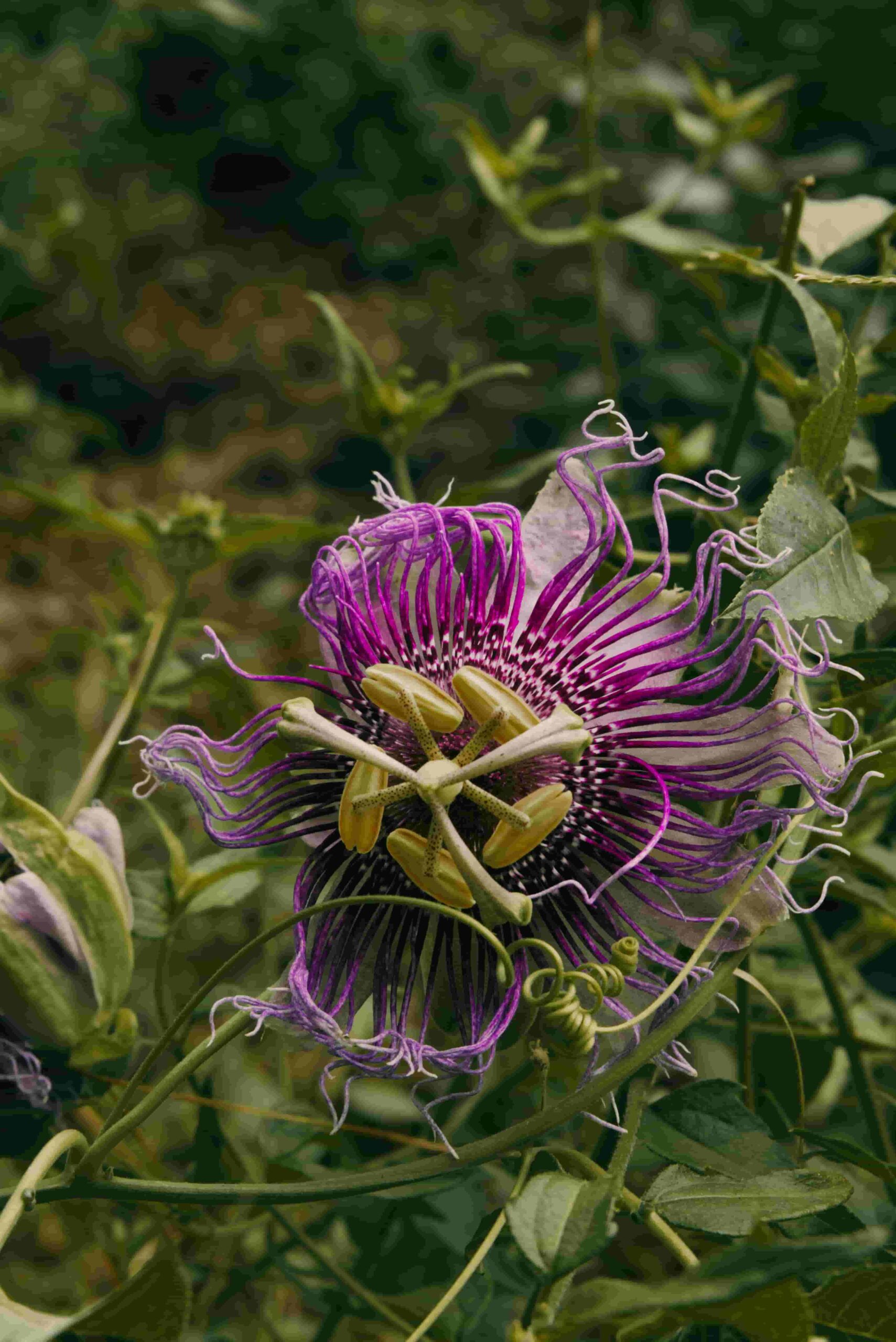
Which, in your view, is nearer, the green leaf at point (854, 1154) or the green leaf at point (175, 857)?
the green leaf at point (854, 1154)

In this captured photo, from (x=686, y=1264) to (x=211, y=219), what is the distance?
2082 millimetres

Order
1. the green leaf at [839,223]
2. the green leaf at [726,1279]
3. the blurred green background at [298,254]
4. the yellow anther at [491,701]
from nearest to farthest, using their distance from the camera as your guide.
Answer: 1. the green leaf at [726,1279]
2. the yellow anther at [491,701]
3. the green leaf at [839,223]
4. the blurred green background at [298,254]

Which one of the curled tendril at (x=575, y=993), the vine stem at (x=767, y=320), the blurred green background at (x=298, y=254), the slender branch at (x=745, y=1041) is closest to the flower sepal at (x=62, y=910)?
the curled tendril at (x=575, y=993)

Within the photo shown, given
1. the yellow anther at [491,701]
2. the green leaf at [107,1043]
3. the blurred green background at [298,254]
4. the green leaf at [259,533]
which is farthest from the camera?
the blurred green background at [298,254]

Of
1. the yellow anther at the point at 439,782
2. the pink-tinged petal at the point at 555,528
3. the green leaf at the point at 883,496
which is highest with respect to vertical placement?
the pink-tinged petal at the point at 555,528

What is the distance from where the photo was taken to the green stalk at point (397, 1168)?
666 millimetres

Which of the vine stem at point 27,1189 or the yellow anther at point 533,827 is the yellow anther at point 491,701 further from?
the vine stem at point 27,1189

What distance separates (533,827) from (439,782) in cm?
6

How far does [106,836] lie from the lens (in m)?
0.81

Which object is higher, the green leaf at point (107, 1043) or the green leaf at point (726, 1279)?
the green leaf at point (726, 1279)

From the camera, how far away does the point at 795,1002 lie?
47.2 inches

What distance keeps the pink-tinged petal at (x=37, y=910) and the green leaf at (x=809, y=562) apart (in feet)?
1.40

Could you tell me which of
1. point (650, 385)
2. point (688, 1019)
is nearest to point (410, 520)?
point (688, 1019)

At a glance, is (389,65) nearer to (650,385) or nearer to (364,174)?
(364,174)
